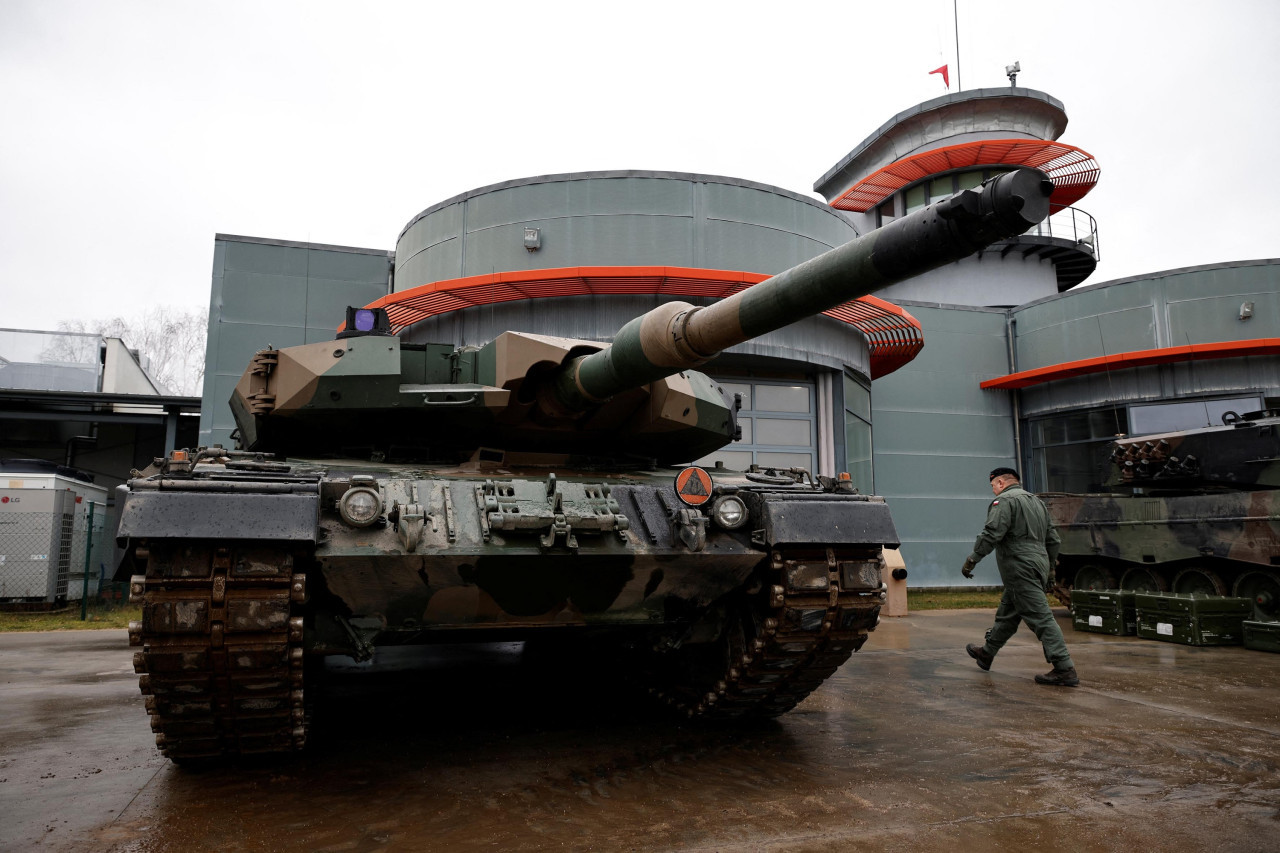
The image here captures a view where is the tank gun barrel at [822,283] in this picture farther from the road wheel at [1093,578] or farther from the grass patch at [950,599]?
the grass patch at [950,599]

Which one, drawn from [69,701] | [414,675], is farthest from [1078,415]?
[69,701]

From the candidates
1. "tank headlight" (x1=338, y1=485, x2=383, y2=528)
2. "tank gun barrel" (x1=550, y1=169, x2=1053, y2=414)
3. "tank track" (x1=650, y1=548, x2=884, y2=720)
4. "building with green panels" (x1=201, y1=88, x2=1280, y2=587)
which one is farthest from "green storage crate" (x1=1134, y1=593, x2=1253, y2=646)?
"tank headlight" (x1=338, y1=485, x2=383, y2=528)

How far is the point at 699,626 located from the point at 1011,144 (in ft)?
66.8

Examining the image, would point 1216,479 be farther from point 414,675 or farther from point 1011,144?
point 1011,144

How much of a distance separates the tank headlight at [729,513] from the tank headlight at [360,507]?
183 cm

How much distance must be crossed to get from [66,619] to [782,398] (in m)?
11.4

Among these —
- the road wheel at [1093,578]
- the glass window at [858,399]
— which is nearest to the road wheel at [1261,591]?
the road wheel at [1093,578]

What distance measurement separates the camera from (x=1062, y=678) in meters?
7.26

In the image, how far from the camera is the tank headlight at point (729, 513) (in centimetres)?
501

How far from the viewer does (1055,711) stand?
629 centimetres

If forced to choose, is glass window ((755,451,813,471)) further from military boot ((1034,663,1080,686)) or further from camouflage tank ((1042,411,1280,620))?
military boot ((1034,663,1080,686))

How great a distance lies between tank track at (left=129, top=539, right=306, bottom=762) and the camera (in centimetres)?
393

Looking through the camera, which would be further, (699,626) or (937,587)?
(937,587)

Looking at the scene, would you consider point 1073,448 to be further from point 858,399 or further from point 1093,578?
point 1093,578
